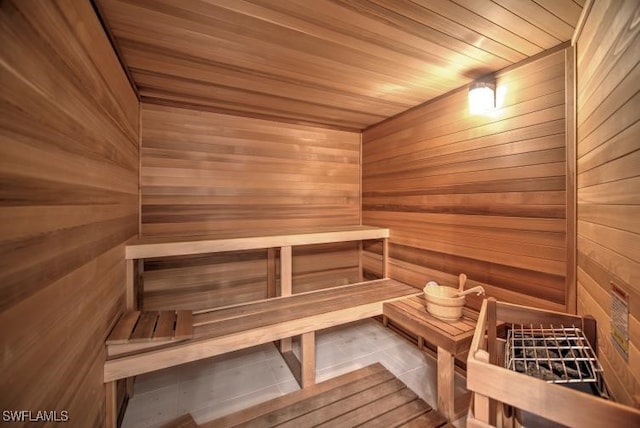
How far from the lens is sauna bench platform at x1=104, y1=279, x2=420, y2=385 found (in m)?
1.37

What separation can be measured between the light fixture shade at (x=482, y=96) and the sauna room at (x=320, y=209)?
20mm

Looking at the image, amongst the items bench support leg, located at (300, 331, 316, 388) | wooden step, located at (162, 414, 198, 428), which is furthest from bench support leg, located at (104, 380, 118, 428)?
bench support leg, located at (300, 331, 316, 388)

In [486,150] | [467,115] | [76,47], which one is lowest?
[486,150]

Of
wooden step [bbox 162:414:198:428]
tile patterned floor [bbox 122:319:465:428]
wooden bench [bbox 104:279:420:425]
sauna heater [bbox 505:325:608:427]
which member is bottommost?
tile patterned floor [bbox 122:319:465:428]

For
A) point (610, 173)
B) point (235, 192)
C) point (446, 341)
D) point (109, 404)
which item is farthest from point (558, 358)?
point (235, 192)

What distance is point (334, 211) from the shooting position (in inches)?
117

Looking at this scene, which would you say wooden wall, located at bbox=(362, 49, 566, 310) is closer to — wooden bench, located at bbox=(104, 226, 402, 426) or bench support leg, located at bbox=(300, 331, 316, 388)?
wooden bench, located at bbox=(104, 226, 402, 426)

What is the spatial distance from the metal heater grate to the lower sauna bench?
0.82 metres

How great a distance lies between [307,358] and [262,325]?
46 centimetres

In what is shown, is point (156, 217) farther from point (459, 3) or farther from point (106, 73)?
point (459, 3)

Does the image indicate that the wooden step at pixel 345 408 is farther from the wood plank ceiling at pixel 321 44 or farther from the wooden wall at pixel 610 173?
the wood plank ceiling at pixel 321 44

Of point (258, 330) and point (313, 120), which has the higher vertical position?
point (313, 120)

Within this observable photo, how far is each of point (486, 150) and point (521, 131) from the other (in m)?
0.23

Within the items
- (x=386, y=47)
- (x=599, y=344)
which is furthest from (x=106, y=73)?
(x=599, y=344)
